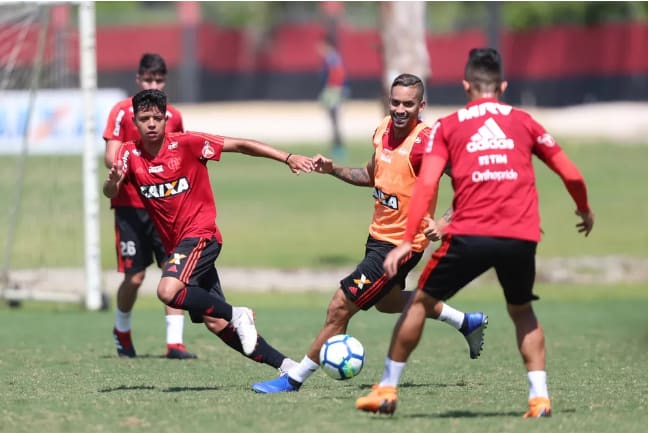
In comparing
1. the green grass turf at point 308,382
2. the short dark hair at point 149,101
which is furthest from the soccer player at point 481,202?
the short dark hair at point 149,101

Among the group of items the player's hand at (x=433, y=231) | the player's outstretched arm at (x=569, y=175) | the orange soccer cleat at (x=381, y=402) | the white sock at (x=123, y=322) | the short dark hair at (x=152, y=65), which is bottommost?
the white sock at (x=123, y=322)

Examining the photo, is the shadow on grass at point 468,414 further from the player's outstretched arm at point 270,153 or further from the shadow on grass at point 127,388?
the shadow on grass at point 127,388

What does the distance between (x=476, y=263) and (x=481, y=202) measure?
1.10 ft

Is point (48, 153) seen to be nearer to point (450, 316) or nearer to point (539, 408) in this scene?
point (450, 316)

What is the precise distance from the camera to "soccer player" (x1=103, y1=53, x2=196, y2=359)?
1041 cm

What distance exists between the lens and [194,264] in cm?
846

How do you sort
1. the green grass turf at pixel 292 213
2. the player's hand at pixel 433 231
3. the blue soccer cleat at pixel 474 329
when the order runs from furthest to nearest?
the green grass turf at pixel 292 213 → the blue soccer cleat at pixel 474 329 → the player's hand at pixel 433 231

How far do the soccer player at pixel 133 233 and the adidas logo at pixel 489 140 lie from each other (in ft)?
13.5

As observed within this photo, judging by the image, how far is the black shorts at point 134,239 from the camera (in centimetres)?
1062

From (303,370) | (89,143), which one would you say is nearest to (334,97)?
(89,143)

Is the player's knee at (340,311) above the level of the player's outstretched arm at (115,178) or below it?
below

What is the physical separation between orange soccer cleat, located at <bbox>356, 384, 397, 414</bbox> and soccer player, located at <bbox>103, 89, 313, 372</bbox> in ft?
5.38

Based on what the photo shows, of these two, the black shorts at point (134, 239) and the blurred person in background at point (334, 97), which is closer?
the black shorts at point (134, 239)

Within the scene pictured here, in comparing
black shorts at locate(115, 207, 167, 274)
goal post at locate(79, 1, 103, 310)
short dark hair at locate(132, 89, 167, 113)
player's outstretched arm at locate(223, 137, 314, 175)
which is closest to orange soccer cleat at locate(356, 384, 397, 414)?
player's outstretched arm at locate(223, 137, 314, 175)
